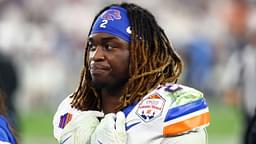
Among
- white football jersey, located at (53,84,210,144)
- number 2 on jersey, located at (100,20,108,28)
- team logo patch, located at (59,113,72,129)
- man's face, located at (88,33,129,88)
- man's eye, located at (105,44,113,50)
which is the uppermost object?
number 2 on jersey, located at (100,20,108,28)

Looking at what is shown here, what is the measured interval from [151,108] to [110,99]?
0.73 ft

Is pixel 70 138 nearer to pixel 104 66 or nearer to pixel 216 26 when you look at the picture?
pixel 104 66

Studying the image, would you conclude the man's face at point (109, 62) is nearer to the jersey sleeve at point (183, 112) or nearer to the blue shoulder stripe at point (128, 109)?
the blue shoulder stripe at point (128, 109)

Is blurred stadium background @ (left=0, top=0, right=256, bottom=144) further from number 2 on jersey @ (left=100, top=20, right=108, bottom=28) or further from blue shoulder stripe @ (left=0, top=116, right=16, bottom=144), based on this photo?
blue shoulder stripe @ (left=0, top=116, right=16, bottom=144)

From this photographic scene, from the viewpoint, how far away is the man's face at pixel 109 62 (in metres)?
4.60

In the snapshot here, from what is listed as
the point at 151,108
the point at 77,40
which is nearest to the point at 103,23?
the point at 151,108

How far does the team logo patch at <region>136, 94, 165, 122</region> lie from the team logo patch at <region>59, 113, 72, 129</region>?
338mm

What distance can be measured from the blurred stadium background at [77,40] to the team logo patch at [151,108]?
14.0 meters

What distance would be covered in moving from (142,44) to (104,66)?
193 mm

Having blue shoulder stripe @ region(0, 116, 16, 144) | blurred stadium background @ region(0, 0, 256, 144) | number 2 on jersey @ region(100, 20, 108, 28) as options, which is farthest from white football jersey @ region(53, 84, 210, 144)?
blurred stadium background @ region(0, 0, 256, 144)

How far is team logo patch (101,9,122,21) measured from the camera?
474cm

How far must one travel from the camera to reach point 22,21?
2150 centimetres

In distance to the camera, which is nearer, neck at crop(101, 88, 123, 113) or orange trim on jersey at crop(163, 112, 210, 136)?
orange trim on jersey at crop(163, 112, 210, 136)

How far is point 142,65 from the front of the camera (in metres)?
4.65
